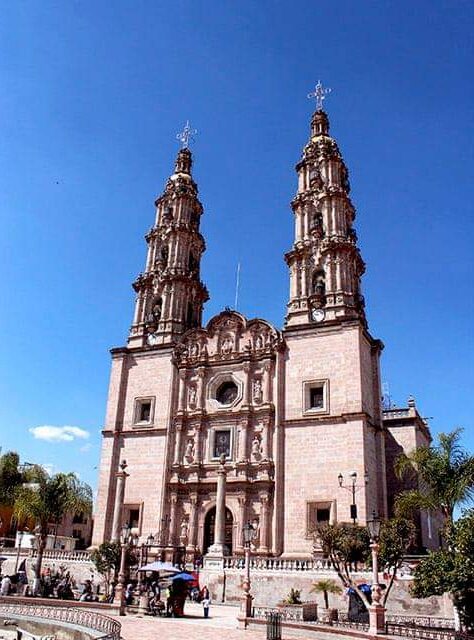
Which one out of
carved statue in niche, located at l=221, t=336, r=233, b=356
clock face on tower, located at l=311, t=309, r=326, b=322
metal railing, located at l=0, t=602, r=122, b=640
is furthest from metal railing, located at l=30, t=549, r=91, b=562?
clock face on tower, located at l=311, t=309, r=326, b=322

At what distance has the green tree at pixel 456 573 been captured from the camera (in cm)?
1570

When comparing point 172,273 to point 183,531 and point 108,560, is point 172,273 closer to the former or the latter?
point 183,531

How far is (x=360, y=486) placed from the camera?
1134 inches

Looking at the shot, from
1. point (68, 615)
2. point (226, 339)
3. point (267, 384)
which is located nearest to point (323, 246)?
point (226, 339)

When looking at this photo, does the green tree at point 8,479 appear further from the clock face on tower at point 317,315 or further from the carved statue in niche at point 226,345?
the clock face on tower at point 317,315

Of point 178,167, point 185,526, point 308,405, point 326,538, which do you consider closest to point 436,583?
point 326,538

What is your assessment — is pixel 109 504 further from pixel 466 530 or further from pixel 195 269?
pixel 466 530

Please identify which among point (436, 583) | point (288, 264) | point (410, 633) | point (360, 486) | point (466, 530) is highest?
point (288, 264)

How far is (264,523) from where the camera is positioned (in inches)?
1221

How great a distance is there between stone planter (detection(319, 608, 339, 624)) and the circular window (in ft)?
53.7

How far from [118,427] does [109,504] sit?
477 centimetres

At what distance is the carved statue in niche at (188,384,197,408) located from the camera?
119 feet

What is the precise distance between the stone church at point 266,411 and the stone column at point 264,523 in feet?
0.24

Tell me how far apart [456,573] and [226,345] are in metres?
22.9
